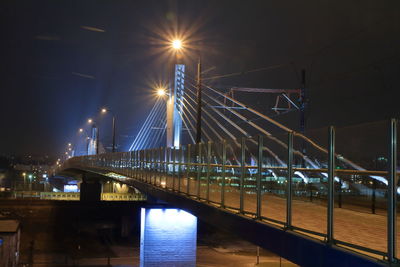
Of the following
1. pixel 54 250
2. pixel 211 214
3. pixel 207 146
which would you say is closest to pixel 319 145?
pixel 211 214

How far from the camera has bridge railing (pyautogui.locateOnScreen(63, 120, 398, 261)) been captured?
5.44 m

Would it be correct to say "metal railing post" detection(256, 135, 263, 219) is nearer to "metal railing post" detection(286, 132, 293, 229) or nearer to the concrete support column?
"metal railing post" detection(286, 132, 293, 229)

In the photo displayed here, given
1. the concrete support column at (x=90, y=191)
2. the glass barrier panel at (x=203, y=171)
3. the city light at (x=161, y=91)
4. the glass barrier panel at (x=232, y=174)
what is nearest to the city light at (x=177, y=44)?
the city light at (x=161, y=91)

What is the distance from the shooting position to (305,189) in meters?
7.12

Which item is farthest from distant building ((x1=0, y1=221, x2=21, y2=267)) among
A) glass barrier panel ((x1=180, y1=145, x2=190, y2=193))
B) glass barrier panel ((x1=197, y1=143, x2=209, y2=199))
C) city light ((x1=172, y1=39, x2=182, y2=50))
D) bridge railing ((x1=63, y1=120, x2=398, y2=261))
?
bridge railing ((x1=63, y1=120, x2=398, y2=261))

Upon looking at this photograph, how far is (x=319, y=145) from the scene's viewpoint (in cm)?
642

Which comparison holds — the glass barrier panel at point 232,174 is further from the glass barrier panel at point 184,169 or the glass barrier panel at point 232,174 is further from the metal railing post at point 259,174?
the glass barrier panel at point 184,169

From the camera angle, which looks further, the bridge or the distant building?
the distant building

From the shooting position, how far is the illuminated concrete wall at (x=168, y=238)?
2117 centimetres

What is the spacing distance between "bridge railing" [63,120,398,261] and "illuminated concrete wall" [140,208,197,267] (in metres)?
9.23

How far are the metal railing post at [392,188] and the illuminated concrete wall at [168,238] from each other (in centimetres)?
1629

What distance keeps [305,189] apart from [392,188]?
7.06 feet

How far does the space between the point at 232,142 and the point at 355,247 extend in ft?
16.6

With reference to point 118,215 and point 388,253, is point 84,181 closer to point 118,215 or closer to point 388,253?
point 118,215
